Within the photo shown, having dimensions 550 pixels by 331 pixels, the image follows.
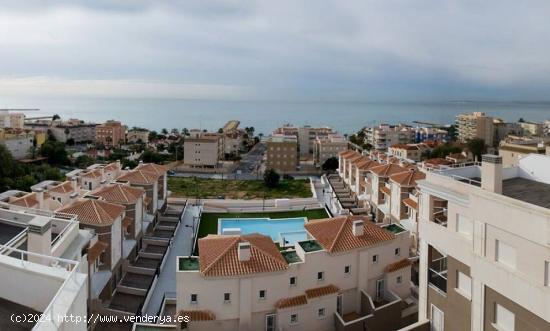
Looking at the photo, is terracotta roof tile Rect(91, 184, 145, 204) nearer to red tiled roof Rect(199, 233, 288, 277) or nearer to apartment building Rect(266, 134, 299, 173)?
red tiled roof Rect(199, 233, 288, 277)


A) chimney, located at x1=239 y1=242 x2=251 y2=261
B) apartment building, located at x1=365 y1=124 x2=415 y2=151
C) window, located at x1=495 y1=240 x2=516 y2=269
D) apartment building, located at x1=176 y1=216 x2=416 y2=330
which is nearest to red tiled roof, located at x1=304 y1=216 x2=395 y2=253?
apartment building, located at x1=176 y1=216 x2=416 y2=330

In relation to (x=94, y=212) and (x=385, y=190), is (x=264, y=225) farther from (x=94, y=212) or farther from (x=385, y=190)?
(x=94, y=212)

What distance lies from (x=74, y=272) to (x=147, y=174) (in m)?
16.6

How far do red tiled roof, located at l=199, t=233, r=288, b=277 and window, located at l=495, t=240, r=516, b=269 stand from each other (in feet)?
16.2

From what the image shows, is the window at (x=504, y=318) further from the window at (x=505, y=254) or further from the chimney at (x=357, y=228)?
the chimney at (x=357, y=228)

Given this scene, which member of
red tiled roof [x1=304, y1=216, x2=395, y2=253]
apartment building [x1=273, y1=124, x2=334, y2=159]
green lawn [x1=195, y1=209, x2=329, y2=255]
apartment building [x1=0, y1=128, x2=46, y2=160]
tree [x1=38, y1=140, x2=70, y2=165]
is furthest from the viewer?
apartment building [x1=273, y1=124, x2=334, y2=159]

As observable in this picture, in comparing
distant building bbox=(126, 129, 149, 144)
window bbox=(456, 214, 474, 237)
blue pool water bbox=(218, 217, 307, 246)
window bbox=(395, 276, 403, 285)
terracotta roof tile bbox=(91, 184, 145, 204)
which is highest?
distant building bbox=(126, 129, 149, 144)

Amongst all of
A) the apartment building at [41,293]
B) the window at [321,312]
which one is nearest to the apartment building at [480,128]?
the window at [321,312]

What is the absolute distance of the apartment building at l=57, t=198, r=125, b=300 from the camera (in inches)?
484

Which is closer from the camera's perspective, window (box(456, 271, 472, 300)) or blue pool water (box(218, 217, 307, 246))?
window (box(456, 271, 472, 300))

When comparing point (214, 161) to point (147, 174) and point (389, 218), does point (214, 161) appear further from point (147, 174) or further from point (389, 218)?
point (389, 218)

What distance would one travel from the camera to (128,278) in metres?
14.2

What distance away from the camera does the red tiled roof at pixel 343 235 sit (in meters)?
10.9

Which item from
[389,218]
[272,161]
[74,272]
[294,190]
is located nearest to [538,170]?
[74,272]
